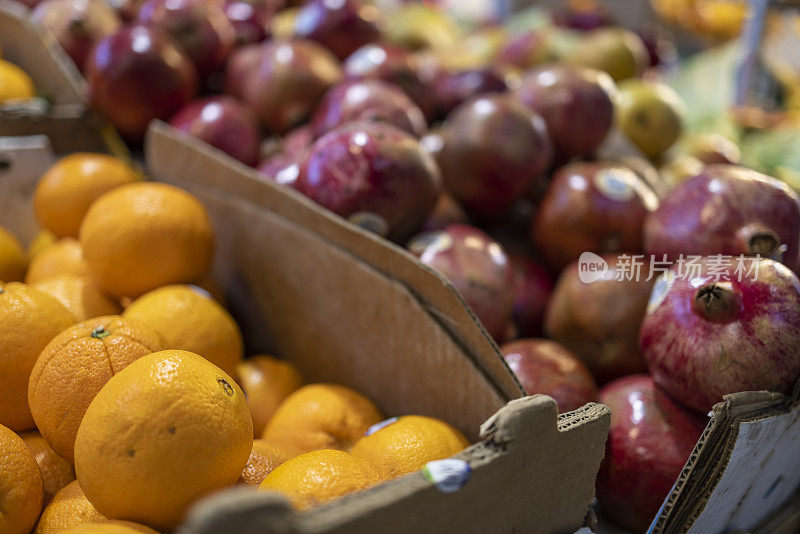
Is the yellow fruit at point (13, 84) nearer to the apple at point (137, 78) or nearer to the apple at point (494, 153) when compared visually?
the apple at point (137, 78)

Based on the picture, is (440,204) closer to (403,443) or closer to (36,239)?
(403,443)

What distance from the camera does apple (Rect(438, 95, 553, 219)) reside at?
1.23 meters

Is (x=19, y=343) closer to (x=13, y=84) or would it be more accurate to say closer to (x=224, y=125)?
(x=224, y=125)

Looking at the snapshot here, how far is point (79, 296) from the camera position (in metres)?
1.03

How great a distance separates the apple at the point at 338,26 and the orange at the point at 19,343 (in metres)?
1.13

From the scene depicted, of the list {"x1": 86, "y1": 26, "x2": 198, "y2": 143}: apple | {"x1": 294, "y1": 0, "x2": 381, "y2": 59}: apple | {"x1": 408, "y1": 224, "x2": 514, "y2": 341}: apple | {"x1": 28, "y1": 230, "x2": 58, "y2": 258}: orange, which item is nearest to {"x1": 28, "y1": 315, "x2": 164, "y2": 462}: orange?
{"x1": 408, "y1": 224, "x2": 514, "y2": 341}: apple

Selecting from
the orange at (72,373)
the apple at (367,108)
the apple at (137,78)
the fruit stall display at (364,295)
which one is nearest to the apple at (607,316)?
the fruit stall display at (364,295)

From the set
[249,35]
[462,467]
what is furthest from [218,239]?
[462,467]

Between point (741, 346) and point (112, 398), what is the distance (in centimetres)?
76

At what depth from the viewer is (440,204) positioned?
1333 mm

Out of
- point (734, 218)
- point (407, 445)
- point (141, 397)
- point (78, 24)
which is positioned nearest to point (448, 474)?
point (407, 445)

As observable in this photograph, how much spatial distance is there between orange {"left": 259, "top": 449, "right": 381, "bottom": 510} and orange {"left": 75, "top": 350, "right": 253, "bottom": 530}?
0.06 metres

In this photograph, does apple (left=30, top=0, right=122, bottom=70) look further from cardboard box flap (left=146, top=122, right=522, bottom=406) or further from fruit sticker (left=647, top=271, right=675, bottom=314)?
fruit sticker (left=647, top=271, right=675, bottom=314)

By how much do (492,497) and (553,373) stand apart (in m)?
0.40
